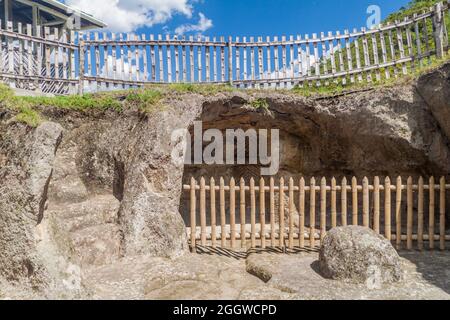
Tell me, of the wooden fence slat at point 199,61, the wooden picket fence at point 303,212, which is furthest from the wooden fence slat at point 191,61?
the wooden picket fence at point 303,212

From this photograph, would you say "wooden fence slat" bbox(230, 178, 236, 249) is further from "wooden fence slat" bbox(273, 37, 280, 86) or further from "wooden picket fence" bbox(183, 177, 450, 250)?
"wooden fence slat" bbox(273, 37, 280, 86)

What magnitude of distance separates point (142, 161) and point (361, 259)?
466 cm

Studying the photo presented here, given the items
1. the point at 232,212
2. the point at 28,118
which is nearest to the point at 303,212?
the point at 232,212

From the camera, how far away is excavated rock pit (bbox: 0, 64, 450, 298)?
5594 mm

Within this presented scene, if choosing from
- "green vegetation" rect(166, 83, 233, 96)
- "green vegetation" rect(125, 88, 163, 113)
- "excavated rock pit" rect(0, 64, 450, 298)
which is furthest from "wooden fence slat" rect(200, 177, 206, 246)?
"green vegetation" rect(166, 83, 233, 96)

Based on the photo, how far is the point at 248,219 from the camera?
1139cm

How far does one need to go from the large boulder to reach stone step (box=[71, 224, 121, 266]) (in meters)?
4.01

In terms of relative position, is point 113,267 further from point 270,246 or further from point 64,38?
point 64,38

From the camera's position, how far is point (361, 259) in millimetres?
6070

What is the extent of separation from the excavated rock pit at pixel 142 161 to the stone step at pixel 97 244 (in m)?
0.02

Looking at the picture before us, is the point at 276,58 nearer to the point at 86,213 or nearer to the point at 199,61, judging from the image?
the point at 199,61

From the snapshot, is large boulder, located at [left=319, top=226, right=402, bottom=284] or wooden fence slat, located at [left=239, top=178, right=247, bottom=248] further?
wooden fence slat, located at [left=239, top=178, right=247, bottom=248]

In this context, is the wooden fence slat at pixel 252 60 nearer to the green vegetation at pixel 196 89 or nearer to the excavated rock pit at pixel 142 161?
the excavated rock pit at pixel 142 161
